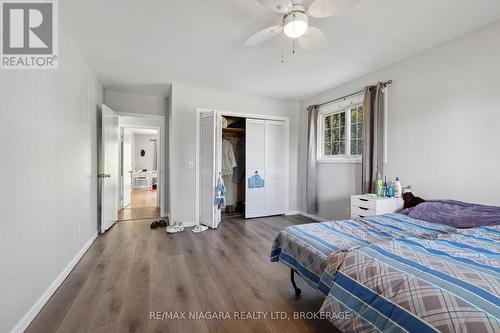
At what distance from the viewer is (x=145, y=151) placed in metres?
9.69

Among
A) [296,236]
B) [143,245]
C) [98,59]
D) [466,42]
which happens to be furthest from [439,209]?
[98,59]

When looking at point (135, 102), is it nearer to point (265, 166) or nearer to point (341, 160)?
point (265, 166)

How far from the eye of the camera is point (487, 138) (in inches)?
85.9

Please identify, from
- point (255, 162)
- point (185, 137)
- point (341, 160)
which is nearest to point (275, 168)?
point (255, 162)

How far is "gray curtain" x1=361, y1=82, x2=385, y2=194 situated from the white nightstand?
1.22ft

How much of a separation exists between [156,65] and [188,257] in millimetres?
2649

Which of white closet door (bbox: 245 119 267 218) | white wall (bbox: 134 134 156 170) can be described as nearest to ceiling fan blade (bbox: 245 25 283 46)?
white closet door (bbox: 245 119 267 218)

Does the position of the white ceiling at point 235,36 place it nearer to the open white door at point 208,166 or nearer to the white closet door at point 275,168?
the open white door at point 208,166

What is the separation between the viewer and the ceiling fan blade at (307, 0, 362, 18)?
1496 millimetres

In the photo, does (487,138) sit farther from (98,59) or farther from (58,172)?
(98,59)

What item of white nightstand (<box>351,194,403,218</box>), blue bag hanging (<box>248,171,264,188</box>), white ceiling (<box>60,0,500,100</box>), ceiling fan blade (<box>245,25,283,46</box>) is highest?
white ceiling (<box>60,0,500,100</box>)

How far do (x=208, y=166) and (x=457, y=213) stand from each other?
332 centimetres

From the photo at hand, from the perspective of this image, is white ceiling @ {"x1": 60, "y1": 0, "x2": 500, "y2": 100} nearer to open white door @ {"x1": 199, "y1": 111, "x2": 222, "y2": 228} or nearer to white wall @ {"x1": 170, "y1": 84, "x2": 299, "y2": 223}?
white wall @ {"x1": 170, "y1": 84, "x2": 299, "y2": 223}

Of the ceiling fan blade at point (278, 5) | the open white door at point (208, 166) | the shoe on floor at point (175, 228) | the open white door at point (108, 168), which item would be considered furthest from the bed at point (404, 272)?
the open white door at point (108, 168)
